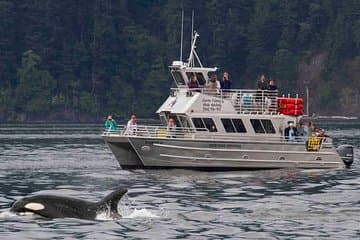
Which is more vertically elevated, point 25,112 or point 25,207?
point 25,207

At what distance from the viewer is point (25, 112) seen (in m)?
175

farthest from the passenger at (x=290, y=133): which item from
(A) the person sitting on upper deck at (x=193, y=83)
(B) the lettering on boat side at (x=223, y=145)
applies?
(A) the person sitting on upper deck at (x=193, y=83)

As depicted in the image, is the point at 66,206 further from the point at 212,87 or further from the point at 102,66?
the point at 102,66

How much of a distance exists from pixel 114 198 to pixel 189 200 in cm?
770

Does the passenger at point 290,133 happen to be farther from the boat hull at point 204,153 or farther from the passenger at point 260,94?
the passenger at point 260,94

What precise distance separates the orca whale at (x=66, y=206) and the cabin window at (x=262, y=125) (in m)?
23.1

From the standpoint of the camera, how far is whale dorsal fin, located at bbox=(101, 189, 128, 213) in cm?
4159

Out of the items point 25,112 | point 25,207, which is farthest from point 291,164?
point 25,112

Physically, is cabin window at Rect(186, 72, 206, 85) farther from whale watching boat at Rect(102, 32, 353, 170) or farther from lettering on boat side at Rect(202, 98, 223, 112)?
lettering on boat side at Rect(202, 98, 223, 112)

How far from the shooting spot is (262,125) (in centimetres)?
6469

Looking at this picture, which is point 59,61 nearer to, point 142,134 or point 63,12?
point 63,12

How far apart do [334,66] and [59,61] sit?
39.5 meters

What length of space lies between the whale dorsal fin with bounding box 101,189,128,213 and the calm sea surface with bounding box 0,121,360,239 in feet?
1.73

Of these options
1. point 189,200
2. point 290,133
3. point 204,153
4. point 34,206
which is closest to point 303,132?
point 290,133
